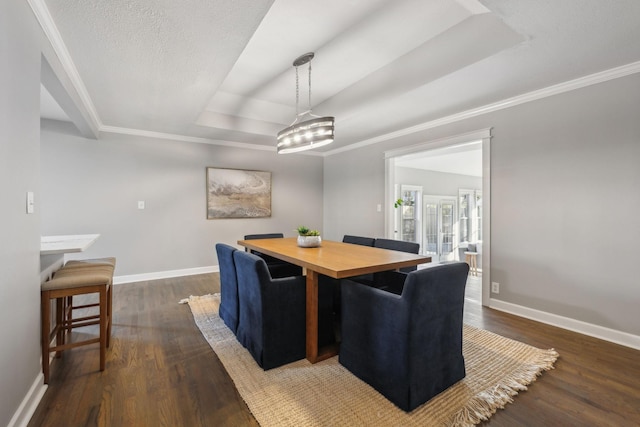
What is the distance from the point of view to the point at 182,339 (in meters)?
2.46

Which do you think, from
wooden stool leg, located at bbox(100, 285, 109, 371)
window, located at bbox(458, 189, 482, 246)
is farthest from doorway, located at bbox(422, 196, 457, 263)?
wooden stool leg, located at bbox(100, 285, 109, 371)

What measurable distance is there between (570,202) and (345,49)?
2585mm

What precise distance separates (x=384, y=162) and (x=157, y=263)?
3987 mm

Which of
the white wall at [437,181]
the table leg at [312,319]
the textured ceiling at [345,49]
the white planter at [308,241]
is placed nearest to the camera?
the textured ceiling at [345,49]

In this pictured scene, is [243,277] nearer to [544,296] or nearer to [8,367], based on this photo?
[8,367]

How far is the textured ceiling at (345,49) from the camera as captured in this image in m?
1.76

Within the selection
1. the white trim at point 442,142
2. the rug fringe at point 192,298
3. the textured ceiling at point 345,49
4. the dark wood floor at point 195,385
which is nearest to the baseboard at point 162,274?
the rug fringe at point 192,298

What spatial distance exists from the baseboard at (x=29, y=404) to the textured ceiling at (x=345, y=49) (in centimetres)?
224

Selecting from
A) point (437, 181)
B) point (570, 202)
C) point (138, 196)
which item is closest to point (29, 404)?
point (138, 196)

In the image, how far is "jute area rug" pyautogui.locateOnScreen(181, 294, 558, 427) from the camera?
151 centimetres

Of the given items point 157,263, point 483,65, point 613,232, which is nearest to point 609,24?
point 483,65

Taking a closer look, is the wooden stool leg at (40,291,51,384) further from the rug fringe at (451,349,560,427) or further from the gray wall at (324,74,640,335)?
the gray wall at (324,74,640,335)

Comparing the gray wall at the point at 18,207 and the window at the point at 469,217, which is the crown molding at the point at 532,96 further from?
the window at the point at 469,217

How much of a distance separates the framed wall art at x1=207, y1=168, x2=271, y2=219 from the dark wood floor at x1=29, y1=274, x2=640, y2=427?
248 cm
